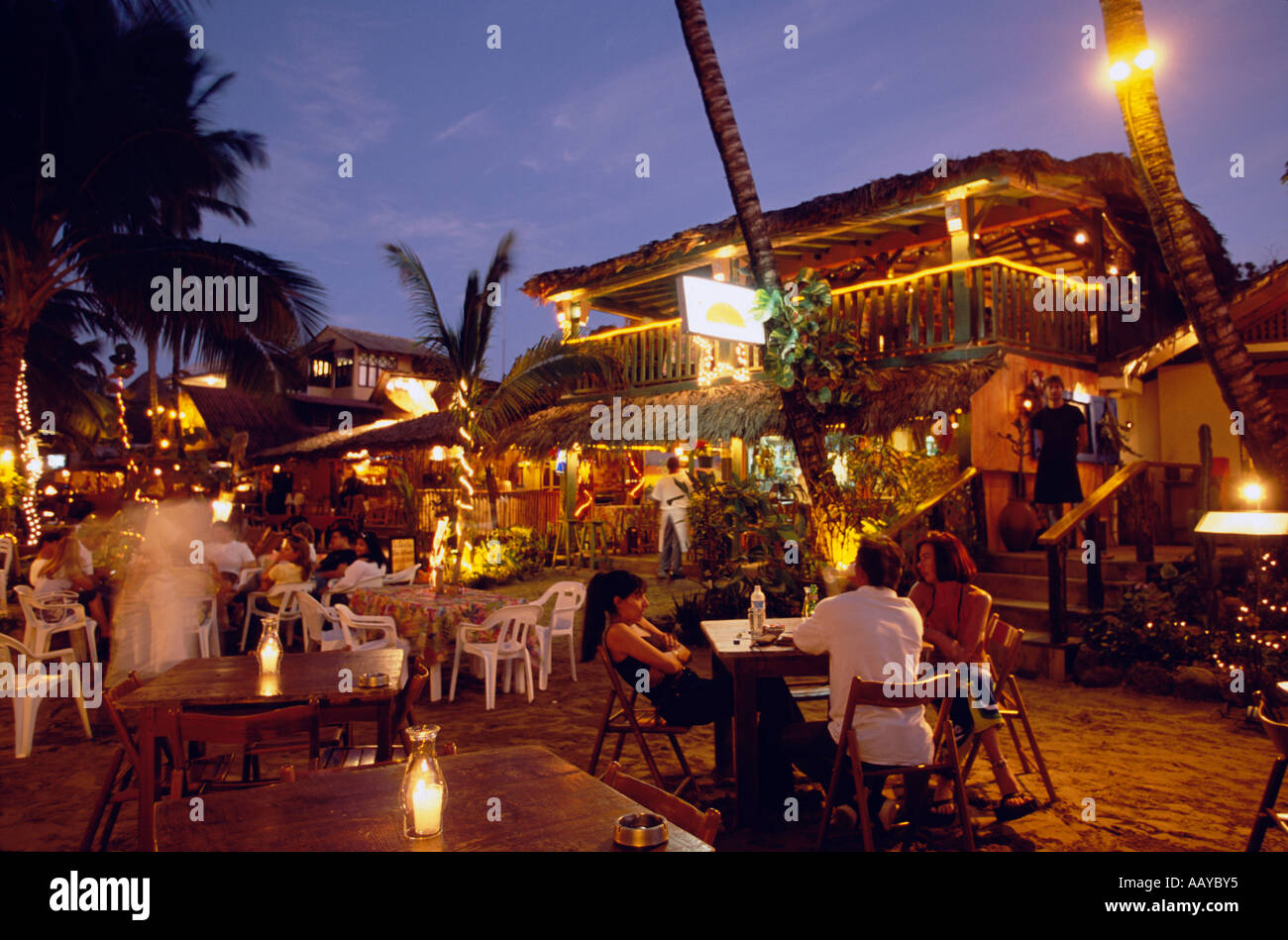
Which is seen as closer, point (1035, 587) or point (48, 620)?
point (48, 620)

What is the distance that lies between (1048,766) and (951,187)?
Answer: 25.1 feet

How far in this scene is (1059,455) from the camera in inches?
343

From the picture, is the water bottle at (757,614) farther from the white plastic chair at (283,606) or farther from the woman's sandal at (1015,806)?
the white plastic chair at (283,606)

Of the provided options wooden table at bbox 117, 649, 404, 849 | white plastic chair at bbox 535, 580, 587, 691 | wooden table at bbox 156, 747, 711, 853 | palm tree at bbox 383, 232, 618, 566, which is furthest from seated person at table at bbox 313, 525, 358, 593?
wooden table at bbox 156, 747, 711, 853

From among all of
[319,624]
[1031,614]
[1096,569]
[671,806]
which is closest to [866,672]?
[671,806]

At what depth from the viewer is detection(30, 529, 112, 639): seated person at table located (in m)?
7.85

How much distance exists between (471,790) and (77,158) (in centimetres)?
1324

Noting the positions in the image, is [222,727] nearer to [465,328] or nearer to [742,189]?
[465,328]

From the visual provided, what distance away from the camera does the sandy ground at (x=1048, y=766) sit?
3961 mm

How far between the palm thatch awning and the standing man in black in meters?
11.5

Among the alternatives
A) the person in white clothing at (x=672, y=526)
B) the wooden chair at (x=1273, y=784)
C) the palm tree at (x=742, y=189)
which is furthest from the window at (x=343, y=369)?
the wooden chair at (x=1273, y=784)

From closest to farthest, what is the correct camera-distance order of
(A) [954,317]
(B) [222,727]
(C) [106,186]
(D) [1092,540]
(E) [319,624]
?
1. (B) [222,727]
2. (E) [319,624]
3. (D) [1092,540]
4. (A) [954,317]
5. (C) [106,186]

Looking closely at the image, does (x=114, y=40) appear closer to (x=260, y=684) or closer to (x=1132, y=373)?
(x=260, y=684)

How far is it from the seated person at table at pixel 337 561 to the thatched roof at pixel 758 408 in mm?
5462
